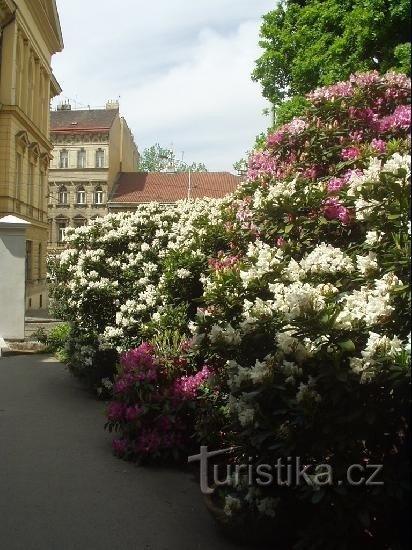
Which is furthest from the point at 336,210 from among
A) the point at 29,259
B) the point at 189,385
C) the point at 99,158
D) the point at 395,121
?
the point at 99,158

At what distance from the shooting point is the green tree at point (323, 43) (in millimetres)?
15695

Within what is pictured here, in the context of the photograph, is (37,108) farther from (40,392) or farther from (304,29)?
(40,392)

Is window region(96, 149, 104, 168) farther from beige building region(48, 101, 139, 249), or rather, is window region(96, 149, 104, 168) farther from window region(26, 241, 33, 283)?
window region(26, 241, 33, 283)

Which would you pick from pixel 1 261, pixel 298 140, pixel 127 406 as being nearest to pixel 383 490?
pixel 127 406

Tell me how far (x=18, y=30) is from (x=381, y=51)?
55.0ft

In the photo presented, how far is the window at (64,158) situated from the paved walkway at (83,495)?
45.9 metres

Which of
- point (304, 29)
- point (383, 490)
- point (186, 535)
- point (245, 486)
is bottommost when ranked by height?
point (186, 535)

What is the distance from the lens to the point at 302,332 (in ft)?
12.4

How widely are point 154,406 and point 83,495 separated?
123 centimetres

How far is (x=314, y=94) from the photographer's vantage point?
6570 mm

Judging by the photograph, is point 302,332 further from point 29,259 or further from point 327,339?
point 29,259

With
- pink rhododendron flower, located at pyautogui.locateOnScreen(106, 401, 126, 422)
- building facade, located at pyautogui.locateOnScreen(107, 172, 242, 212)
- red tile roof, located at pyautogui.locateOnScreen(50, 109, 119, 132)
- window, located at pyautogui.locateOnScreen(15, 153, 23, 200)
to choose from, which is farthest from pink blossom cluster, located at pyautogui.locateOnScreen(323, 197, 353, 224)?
red tile roof, located at pyautogui.locateOnScreen(50, 109, 119, 132)

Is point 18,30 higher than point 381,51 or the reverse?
higher

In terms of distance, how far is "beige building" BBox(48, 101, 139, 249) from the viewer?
50.3 metres
